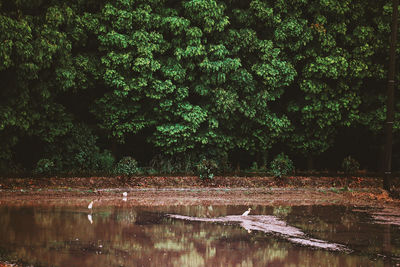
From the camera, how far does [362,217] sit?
15430mm

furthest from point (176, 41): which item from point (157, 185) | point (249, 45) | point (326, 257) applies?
point (326, 257)

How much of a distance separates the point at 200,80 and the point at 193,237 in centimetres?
1361

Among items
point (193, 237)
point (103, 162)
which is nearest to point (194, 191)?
point (103, 162)

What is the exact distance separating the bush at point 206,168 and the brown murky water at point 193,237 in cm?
664

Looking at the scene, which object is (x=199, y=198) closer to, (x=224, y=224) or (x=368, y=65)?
(x=224, y=224)

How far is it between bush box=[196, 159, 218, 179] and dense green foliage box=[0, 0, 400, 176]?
1.20m

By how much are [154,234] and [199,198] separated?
728 centimetres

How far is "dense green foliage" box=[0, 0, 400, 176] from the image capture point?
2317cm

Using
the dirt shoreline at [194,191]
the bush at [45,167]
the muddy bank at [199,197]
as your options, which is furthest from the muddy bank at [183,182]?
the muddy bank at [199,197]

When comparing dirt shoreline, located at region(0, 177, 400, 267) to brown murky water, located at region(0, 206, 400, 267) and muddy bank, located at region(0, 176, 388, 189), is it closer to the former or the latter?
muddy bank, located at region(0, 176, 388, 189)

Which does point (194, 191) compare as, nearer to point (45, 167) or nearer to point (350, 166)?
point (45, 167)

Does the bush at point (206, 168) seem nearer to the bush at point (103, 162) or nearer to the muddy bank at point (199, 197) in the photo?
the muddy bank at point (199, 197)

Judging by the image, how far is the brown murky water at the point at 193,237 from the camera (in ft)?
32.4

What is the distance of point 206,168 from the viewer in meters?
23.1
